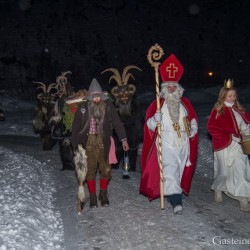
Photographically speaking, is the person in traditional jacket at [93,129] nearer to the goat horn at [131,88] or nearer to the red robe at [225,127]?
the red robe at [225,127]

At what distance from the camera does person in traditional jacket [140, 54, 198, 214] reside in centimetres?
646

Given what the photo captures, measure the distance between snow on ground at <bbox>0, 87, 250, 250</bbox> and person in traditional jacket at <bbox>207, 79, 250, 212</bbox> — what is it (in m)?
0.43

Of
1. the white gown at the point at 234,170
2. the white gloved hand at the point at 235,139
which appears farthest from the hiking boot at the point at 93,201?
the white gloved hand at the point at 235,139


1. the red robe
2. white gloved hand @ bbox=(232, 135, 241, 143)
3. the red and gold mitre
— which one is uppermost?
the red and gold mitre

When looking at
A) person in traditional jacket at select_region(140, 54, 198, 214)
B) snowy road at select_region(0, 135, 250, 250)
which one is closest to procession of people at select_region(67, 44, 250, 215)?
person in traditional jacket at select_region(140, 54, 198, 214)

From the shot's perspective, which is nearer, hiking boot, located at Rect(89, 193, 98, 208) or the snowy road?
A: the snowy road

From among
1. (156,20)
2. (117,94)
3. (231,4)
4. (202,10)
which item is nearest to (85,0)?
(156,20)

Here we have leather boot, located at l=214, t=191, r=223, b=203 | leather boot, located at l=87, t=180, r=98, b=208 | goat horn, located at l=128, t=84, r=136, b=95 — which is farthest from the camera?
goat horn, located at l=128, t=84, r=136, b=95

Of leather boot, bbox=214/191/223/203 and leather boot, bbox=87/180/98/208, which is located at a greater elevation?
leather boot, bbox=87/180/98/208

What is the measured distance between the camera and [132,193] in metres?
7.54

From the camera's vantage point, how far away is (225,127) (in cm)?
669

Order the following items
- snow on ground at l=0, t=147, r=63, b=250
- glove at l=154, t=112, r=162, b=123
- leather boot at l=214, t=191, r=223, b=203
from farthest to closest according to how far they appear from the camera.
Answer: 1. leather boot at l=214, t=191, r=223, b=203
2. glove at l=154, t=112, r=162, b=123
3. snow on ground at l=0, t=147, r=63, b=250

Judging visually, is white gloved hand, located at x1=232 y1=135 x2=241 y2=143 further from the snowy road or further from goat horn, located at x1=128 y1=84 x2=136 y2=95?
goat horn, located at x1=128 y1=84 x2=136 y2=95

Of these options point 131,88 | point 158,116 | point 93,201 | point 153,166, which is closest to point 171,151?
point 153,166
